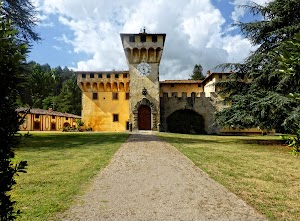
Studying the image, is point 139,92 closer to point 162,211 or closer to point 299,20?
point 299,20

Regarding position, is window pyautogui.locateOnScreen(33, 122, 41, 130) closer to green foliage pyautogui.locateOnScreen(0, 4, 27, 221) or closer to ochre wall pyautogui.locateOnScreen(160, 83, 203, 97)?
ochre wall pyautogui.locateOnScreen(160, 83, 203, 97)

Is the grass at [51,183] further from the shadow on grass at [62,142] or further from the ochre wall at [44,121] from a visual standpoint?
the ochre wall at [44,121]

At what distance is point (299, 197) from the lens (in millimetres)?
5289

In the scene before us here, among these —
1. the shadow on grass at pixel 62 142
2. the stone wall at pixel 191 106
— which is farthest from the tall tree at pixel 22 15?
the stone wall at pixel 191 106

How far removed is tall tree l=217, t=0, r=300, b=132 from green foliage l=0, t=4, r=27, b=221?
47.3 ft

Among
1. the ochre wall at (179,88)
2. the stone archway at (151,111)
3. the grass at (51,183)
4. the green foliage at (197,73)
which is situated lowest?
the grass at (51,183)

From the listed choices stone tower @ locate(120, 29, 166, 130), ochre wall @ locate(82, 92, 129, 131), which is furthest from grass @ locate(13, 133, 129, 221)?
ochre wall @ locate(82, 92, 129, 131)

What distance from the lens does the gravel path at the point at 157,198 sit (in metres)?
4.29

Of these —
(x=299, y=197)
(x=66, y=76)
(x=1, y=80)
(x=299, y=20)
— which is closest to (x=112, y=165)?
(x=299, y=197)

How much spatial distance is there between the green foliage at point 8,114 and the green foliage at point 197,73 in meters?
64.5

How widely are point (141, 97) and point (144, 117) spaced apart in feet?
8.10

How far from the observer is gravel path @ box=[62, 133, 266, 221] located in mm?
4285

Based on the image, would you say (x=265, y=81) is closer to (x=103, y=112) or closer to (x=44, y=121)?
(x=103, y=112)

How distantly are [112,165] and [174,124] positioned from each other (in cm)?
2437
